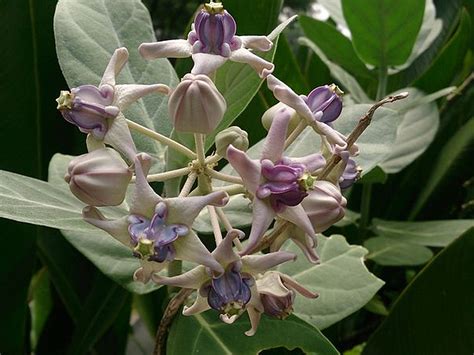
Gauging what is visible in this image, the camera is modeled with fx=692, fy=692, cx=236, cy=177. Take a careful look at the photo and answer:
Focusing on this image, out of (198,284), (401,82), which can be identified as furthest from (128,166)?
(401,82)

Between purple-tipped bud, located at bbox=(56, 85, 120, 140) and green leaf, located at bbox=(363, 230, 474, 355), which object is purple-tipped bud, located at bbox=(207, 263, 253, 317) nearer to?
purple-tipped bud, located at bbox=(56, 85, 120, 140)

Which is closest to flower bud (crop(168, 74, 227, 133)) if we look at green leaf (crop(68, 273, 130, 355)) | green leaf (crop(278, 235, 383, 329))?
green leaf (crop(278, 235, 383, 329))

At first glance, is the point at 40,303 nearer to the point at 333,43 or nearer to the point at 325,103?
the point at 333,43

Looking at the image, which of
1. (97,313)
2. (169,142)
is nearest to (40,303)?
(97,313)

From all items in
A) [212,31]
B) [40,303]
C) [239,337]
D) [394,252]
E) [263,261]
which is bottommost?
[40,303]

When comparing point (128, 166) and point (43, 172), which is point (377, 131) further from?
point (43, 172)

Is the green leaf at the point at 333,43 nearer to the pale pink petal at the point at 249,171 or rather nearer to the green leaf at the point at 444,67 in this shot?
the green leaf at the point at 444,67
